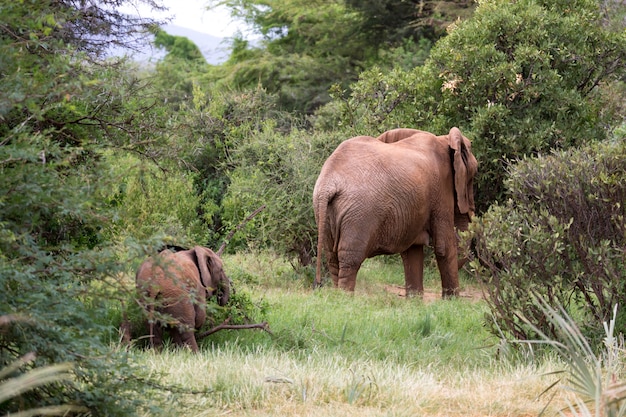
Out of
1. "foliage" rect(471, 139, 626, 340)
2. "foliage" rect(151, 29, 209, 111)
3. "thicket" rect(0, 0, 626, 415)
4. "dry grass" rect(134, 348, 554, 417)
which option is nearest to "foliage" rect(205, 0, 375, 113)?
"foliage" rect(151, 29, 209, 111)

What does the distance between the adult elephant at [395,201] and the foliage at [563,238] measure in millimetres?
2873

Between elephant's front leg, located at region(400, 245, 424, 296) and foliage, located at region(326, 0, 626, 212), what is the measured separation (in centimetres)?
153

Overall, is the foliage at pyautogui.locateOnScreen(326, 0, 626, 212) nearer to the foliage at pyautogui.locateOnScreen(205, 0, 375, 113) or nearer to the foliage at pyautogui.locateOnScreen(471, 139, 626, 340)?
the foliage at pyautogui.locateOnScreen(471, 139, 626, 340)

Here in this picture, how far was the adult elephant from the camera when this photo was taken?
10.5 metres

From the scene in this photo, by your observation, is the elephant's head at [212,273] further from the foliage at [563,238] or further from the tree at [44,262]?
the tree at [44,262]

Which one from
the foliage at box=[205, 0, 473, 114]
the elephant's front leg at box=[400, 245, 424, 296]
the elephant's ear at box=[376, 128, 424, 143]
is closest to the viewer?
the elephant's front leg at box=[400, 245, 424, 296]

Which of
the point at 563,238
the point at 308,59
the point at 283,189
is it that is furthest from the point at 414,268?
the point at 308,59

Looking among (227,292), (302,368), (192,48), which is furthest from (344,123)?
(192,48)

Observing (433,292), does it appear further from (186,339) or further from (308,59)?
(308,59)

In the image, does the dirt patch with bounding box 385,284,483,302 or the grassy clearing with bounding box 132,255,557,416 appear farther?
the dirt patch with bounding box 385,284,483,302

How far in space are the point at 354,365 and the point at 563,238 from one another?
2268 millimetres

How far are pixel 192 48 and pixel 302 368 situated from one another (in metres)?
50.4

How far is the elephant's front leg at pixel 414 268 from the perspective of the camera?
37.7 ft

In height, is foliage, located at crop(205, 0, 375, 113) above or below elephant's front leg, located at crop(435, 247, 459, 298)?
above
